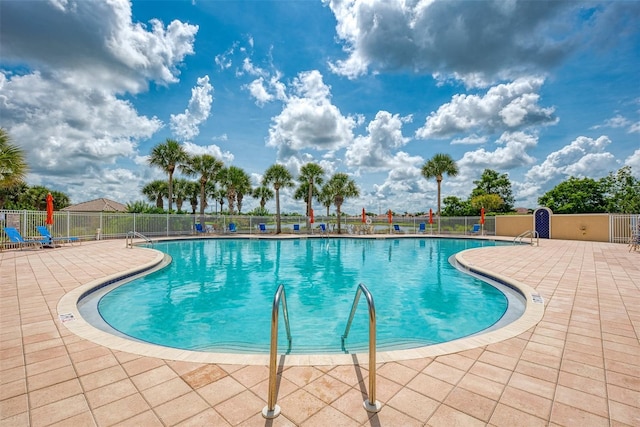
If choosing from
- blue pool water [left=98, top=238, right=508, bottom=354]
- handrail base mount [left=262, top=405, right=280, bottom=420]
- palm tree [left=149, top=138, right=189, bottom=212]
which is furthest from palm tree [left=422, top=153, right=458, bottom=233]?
handrail base mount [left=262, top=405, right=280, bottom=420]

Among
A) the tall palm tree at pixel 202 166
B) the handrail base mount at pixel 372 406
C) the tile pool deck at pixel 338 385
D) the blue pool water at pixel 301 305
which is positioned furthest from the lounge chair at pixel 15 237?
the handrail base mount at pixel 372 406

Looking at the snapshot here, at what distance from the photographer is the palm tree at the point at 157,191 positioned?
139ft

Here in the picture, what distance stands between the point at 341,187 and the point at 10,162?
21681mm

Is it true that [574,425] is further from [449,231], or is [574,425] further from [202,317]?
[449,231]

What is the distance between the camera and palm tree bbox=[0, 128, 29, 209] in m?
10.8

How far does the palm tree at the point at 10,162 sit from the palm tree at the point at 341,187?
20813mm

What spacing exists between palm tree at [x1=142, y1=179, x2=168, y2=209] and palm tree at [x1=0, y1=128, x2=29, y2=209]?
32.8 meters

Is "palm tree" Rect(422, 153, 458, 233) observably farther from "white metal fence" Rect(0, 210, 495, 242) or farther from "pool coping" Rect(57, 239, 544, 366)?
"pool coping" Rect(57, 239, 544, 366)

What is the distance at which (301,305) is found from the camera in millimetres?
6270

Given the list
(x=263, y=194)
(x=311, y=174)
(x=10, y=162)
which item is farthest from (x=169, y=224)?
(x=263, y=194)

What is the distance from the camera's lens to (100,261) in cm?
888

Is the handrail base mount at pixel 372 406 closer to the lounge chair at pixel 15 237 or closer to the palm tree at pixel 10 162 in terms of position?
the lounge chair at pixel 15 237

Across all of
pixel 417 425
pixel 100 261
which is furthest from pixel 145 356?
pixel 100 261

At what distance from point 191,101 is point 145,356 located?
16695 mm
